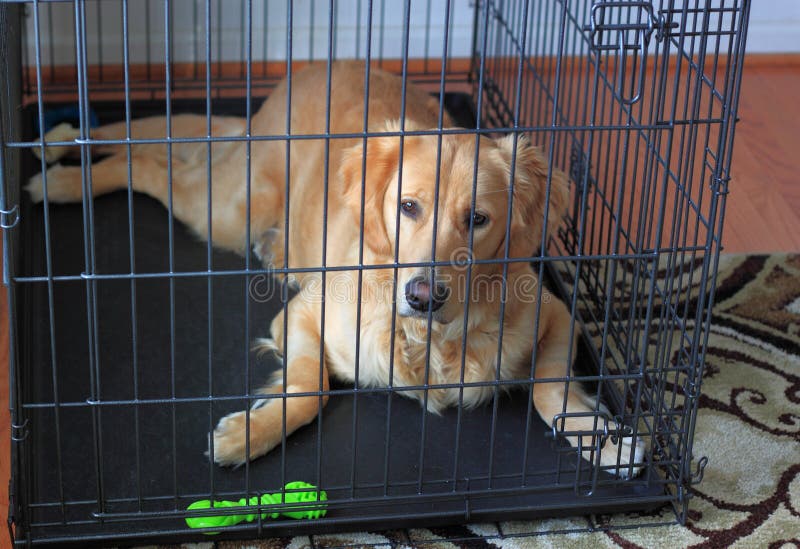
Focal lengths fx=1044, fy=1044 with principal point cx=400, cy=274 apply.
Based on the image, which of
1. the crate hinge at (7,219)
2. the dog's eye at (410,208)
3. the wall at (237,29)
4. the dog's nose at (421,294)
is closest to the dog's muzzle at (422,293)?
the dog's nose at (421,294)

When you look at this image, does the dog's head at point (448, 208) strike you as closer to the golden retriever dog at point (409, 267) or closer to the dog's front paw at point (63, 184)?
the golden retriever dog at point (409, 267)

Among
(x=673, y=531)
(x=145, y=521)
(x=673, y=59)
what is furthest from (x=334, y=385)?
(x=673, y=59)

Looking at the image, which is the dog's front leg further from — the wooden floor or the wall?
the wall

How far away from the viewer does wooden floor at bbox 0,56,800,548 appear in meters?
2.93

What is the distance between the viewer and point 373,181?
2.01 m

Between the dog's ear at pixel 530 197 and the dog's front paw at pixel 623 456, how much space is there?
0.40 m

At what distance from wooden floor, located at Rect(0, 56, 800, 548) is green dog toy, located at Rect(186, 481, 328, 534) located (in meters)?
0.63

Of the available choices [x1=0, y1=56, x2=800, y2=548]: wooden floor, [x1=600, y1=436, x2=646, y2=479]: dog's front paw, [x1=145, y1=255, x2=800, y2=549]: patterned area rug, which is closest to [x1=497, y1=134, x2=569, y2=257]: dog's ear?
[x1=600, y1=436, x2=646, y2=479]: dog's front paw

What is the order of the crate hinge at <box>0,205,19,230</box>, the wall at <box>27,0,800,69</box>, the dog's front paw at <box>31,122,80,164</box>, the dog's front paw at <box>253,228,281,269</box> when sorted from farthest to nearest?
the wall at <box>27,0,800,69</box>
the dog's front paw at <box>31,122,80,164</box>
the dog's front paw at <box>253,228,281,269</box>
the crate hinge at <box>0,205,19,230</box>

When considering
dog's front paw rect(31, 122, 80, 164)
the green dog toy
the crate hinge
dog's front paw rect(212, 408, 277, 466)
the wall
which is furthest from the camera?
the wall

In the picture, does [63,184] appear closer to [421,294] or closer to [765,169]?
[421,294]

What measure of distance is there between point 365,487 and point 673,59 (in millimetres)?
2814

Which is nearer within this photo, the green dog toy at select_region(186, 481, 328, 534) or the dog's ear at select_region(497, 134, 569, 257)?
the green dog toy at select_region(186, 481, 328, 534)

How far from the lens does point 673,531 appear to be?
75.6 inches
